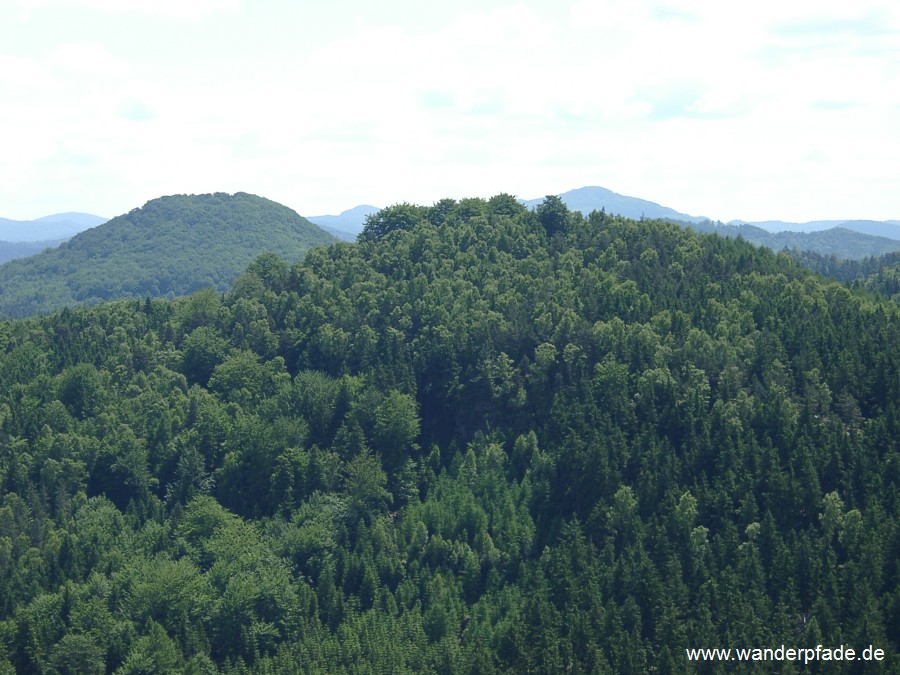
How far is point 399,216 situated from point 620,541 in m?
80.7

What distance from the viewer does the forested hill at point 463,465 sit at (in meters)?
91.1

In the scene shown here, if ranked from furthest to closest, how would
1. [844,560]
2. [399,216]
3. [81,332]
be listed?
1. [399,216]
2. [81,332]
3. [844,560]

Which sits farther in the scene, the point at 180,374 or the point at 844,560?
the point at 180,374

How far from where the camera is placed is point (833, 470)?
98.6 m

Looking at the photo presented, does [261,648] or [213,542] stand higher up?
[213,542]

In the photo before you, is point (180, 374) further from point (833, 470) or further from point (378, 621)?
point (833, 470)

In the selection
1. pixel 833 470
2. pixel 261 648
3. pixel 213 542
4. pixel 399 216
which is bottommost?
pixel 261 648

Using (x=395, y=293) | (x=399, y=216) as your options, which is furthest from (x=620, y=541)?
(x=399, y=216)

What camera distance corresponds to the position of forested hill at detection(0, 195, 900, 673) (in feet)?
299

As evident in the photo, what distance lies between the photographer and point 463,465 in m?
118

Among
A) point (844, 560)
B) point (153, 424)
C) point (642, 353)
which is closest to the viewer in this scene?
point (844, 560)

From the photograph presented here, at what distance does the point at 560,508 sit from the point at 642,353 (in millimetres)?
21225

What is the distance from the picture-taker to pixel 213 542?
11006 centimetres

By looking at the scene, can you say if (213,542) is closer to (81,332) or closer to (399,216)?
(81,332)
